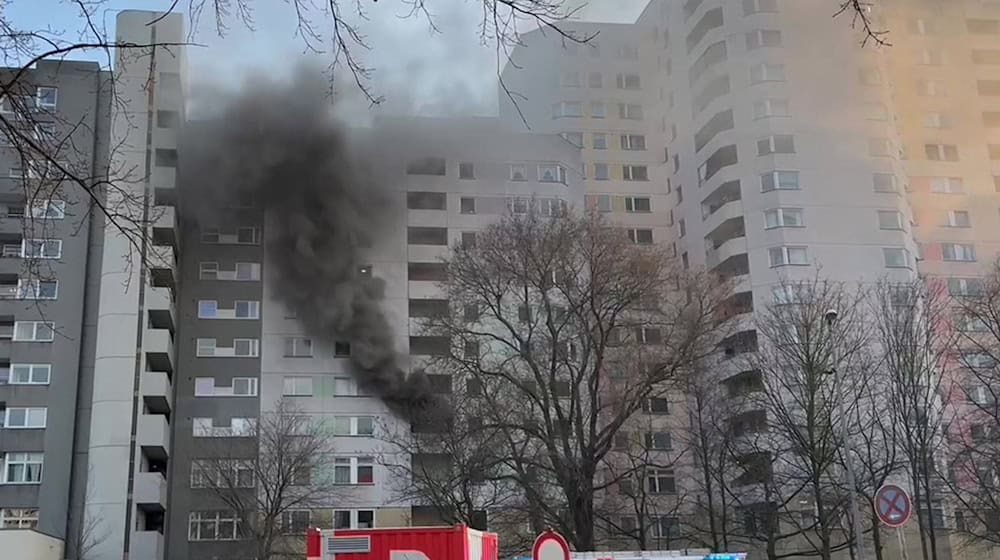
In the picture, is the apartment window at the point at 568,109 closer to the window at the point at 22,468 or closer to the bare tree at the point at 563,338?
the bare tree at the point at 563,338

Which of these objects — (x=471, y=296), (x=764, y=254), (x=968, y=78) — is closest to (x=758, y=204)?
(x=764, y=254)

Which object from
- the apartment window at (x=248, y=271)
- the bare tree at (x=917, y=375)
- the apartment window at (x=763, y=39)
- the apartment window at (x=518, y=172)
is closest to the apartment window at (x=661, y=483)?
the bare tree at (x=917, y=375)

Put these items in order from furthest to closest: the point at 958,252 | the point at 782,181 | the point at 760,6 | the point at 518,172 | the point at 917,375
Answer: the point at 518,172 < the point at 958,252 < the point at 760,6 < the point at 782,181 < the point at 917,375

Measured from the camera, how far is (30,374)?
47.8 m

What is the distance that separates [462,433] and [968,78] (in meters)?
43.3

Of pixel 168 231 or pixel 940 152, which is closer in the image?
pixel 168 231

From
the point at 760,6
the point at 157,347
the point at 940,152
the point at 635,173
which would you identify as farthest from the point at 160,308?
the point at 940,152

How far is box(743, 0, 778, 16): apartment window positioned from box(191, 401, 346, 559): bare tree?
113ft

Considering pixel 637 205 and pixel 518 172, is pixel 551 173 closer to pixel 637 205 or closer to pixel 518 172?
pixel 518 172

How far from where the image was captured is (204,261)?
54.4m

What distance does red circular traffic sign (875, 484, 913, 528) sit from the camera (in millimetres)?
13086

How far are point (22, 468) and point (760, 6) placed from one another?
46446 mm

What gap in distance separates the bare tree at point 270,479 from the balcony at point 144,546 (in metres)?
3.45

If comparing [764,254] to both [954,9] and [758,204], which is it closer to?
[758,204]
